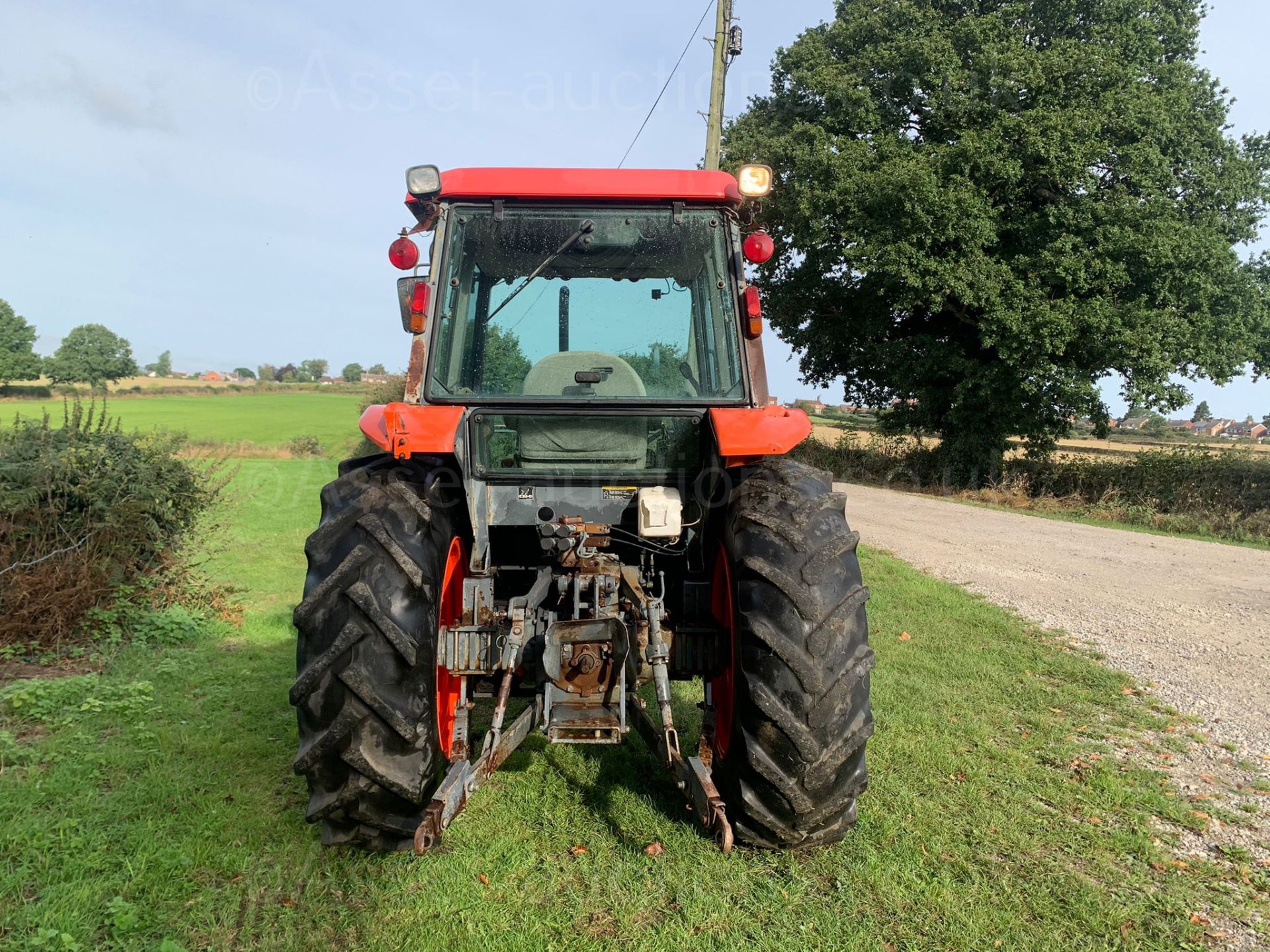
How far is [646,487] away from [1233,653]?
5465 mm

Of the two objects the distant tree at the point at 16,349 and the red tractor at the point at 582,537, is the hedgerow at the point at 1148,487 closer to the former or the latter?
the red tractor at the point at 582,537

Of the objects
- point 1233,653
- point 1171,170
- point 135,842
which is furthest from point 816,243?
point 135,842

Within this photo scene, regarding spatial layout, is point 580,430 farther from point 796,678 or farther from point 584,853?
point 584,853

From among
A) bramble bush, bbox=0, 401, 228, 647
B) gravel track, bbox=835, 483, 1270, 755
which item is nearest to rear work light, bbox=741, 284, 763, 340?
gravel track, bbox=835, 483, 1270, 755

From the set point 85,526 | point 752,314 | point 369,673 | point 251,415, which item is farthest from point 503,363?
point 251,415

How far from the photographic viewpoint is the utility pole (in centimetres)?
1131

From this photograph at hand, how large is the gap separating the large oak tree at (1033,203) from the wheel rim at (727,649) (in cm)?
1456

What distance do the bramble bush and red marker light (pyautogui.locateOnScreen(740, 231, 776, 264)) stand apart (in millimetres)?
4764

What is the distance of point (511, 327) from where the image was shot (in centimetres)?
351

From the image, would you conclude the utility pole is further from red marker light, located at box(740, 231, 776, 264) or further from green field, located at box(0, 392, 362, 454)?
green field, located at box(0, 392, 362, 454)

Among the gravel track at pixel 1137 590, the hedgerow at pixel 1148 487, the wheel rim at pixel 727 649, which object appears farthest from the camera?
the hedgerow at pixel 1148 487

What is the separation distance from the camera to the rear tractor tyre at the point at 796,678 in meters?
2.71

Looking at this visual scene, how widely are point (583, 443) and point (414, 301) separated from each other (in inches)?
35.6

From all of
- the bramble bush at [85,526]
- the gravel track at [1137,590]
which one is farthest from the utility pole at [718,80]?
the bramble bush at [85,526]
